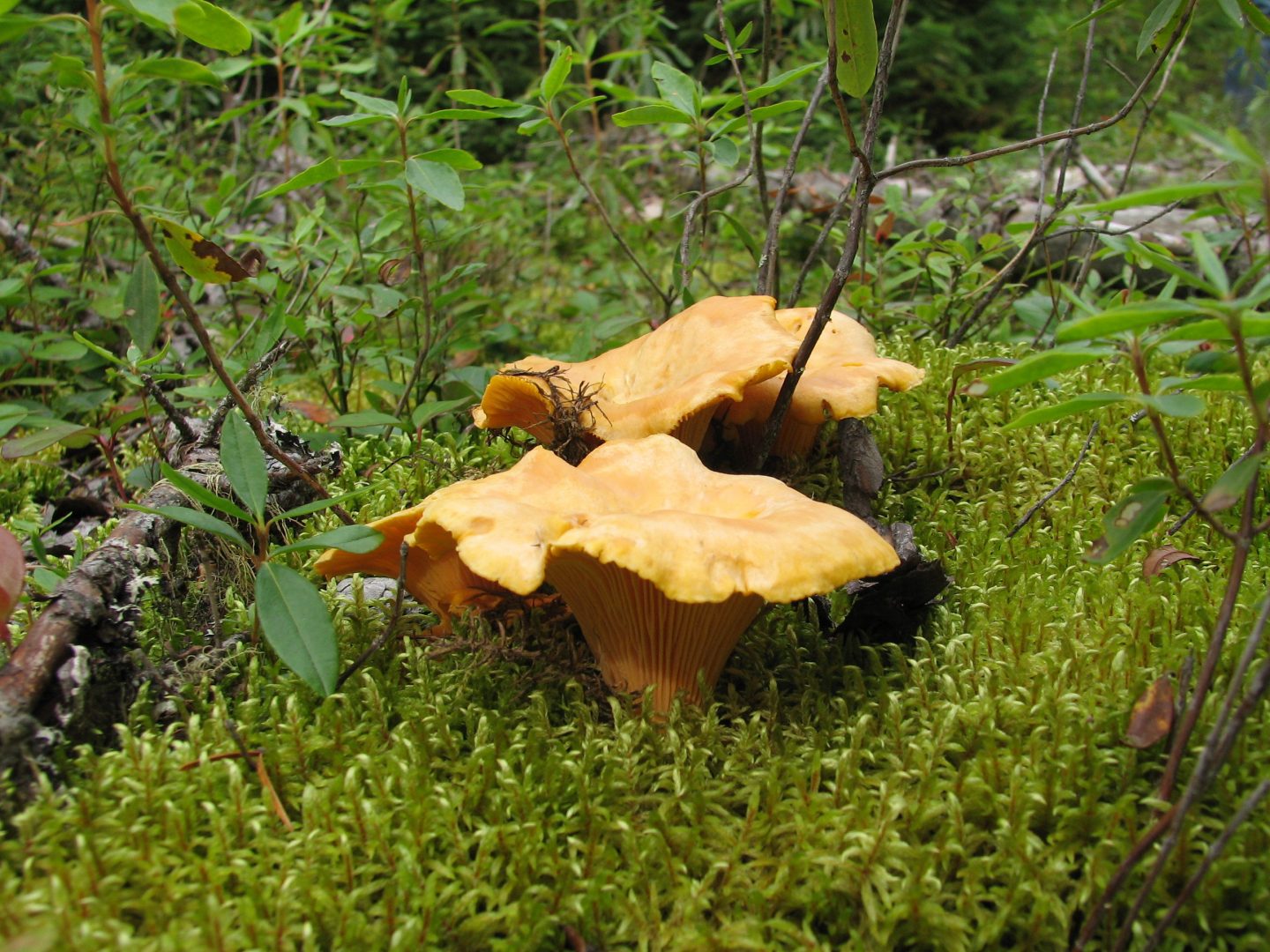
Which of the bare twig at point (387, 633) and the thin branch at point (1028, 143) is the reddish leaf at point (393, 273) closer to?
the bare twig at point (387, 633)

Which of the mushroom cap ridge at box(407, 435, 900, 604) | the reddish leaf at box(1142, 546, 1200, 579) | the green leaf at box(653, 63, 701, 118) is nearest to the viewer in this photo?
the mushroom cap ridge at box(407, 435, 900, 604)

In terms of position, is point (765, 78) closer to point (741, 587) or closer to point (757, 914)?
point (741, 587)

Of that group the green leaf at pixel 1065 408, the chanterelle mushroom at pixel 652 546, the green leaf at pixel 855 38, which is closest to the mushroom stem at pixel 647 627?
the chanterelle mushroom at pixel 652 546

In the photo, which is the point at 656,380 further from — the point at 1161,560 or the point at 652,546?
the point at 1161,560

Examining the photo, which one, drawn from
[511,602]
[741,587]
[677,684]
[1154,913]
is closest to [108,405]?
[511,602]

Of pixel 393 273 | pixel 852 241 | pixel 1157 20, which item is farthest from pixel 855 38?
pixel 393 273

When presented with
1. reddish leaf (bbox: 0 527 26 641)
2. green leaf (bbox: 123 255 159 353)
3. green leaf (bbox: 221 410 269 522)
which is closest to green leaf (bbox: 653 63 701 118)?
green leaf (bbox: 123 255 159 353)

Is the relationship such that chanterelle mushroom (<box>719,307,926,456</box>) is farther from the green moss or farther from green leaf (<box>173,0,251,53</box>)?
green leaf (<box>173,0,251,53</box>)

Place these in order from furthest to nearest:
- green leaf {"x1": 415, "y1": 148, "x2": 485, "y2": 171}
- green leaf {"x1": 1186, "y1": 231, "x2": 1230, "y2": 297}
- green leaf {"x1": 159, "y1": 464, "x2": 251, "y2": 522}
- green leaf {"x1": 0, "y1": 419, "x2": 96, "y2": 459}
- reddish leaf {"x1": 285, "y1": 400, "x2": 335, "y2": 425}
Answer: reddish leaf {"x1": 285, "y1": 400, "x2": 335, "y2": 425}
green leaf {"x1": 0, "y1": 419, "x2": 96, "y2": 459}
green leaf {"x1": 415, "y1": 148, "x2": 485, "y2": 171}
green leaf {"x1": 159, "y1": 464, "x2": 251, "y2": 522}
green leaf {"x1": 1186, "y1": 231, "x2": 1230, "y2": 297}
